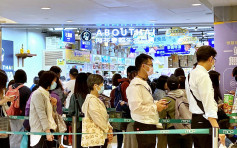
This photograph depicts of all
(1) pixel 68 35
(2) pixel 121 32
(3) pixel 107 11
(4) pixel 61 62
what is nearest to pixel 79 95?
(3) pixel 107 11

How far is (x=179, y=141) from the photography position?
639 cm

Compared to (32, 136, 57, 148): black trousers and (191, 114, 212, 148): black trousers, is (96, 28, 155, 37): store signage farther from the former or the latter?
(191, 114, 212, 148): black trousers

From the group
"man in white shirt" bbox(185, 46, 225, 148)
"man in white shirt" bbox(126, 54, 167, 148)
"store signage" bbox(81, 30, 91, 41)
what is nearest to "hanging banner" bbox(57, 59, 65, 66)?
"store signage" bbox(81, 30, 91, 41)

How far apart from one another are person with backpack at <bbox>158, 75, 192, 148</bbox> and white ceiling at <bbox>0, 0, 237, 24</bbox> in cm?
326

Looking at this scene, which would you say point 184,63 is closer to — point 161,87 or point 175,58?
point 175,58

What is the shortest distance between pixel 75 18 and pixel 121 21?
1357mm

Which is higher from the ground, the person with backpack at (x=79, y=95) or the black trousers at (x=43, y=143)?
the person with backpack at (x=79, y=95)

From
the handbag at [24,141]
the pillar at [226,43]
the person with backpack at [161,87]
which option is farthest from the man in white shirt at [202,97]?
the pillar at [226,43]

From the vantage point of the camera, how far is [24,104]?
21.8ft

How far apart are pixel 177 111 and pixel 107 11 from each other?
4707 mm

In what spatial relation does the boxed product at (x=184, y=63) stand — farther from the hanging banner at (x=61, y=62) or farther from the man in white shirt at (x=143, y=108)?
the man in white shirt at (x=143, y=108)

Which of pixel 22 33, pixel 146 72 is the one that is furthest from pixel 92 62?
pixel 146 72

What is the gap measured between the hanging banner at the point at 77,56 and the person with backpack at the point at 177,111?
1001 cm

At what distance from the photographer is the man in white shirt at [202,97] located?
4.49 metres
